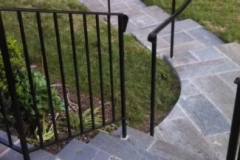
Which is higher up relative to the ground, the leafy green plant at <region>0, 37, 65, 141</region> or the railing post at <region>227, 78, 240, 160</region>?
the railing post at <region>227, 78, 240, 160</region>

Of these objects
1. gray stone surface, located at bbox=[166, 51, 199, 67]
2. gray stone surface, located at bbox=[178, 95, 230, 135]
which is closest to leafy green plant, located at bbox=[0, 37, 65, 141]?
gray stone surface, located at bbox=[178, 95, 230, 135]

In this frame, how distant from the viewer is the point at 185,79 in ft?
12.0

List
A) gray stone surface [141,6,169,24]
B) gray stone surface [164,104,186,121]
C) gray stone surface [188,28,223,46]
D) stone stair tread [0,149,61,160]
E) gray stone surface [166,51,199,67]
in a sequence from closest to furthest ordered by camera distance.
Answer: stone stair tread [0,149,61,160]
gray stone surface [164,104,186,121]
gray stone surface [166,51,199,67]
gray stone surface [188,28,223,46]
gray stone surface [141,6,169,24]

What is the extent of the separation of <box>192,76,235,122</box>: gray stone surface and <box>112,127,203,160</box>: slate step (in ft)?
2.46

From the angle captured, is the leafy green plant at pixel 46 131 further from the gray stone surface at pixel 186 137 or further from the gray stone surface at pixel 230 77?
the gray stone surface at pixel 230 77

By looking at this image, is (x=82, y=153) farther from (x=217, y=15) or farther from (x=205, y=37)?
(x=217, y=15)

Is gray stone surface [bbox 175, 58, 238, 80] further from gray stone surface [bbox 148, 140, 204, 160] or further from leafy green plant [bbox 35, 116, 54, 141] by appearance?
leafy green plant [bbox 35, 116, 54, 141]

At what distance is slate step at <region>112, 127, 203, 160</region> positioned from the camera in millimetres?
2504

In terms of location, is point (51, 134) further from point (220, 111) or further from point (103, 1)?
point (103, 1)

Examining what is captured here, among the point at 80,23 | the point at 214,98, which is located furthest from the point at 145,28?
the point at 214,98

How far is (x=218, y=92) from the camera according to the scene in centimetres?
347

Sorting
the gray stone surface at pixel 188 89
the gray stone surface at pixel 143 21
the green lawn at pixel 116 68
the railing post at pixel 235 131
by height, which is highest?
the railing post at pixel 235 131

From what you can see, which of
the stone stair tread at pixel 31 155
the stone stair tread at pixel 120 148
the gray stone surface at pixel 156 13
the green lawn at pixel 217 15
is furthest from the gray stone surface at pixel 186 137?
the gray stone surface at pixel 156 13

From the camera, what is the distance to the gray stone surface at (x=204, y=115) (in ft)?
10.0
